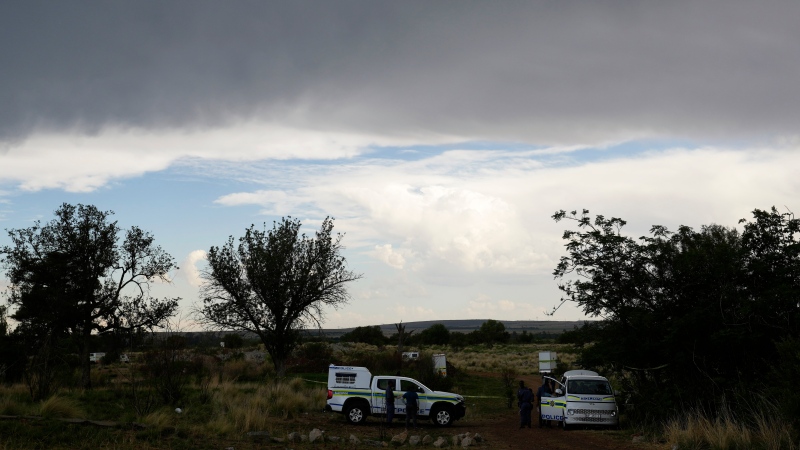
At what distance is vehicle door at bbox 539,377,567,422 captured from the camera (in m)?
23.7

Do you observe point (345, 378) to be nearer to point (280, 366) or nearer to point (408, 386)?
point (408, 386)

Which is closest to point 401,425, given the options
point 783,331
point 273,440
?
point 273,440

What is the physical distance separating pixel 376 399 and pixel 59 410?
10.3 metres

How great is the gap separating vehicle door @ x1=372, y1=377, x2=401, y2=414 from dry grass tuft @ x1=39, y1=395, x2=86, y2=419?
31.4ft

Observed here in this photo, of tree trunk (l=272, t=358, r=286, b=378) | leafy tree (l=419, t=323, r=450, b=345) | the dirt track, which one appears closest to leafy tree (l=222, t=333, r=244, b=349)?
leafy tree (l=419, t=323, r=450, b=345)

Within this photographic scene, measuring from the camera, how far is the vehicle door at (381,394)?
24625mm

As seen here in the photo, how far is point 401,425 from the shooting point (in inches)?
982

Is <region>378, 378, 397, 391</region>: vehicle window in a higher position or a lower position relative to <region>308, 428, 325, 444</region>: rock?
higher

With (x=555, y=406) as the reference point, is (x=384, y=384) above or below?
above

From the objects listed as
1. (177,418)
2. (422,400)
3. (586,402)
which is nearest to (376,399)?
(422,400)

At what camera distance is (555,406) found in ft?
79.2

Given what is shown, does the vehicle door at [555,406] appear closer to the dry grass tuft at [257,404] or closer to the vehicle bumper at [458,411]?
the vehicle bumper at [458,411]

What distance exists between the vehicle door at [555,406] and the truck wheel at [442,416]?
3373mm

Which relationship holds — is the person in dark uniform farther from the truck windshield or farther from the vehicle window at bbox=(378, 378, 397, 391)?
the vehicle window at bbox=(378, 378, 397, 391)
